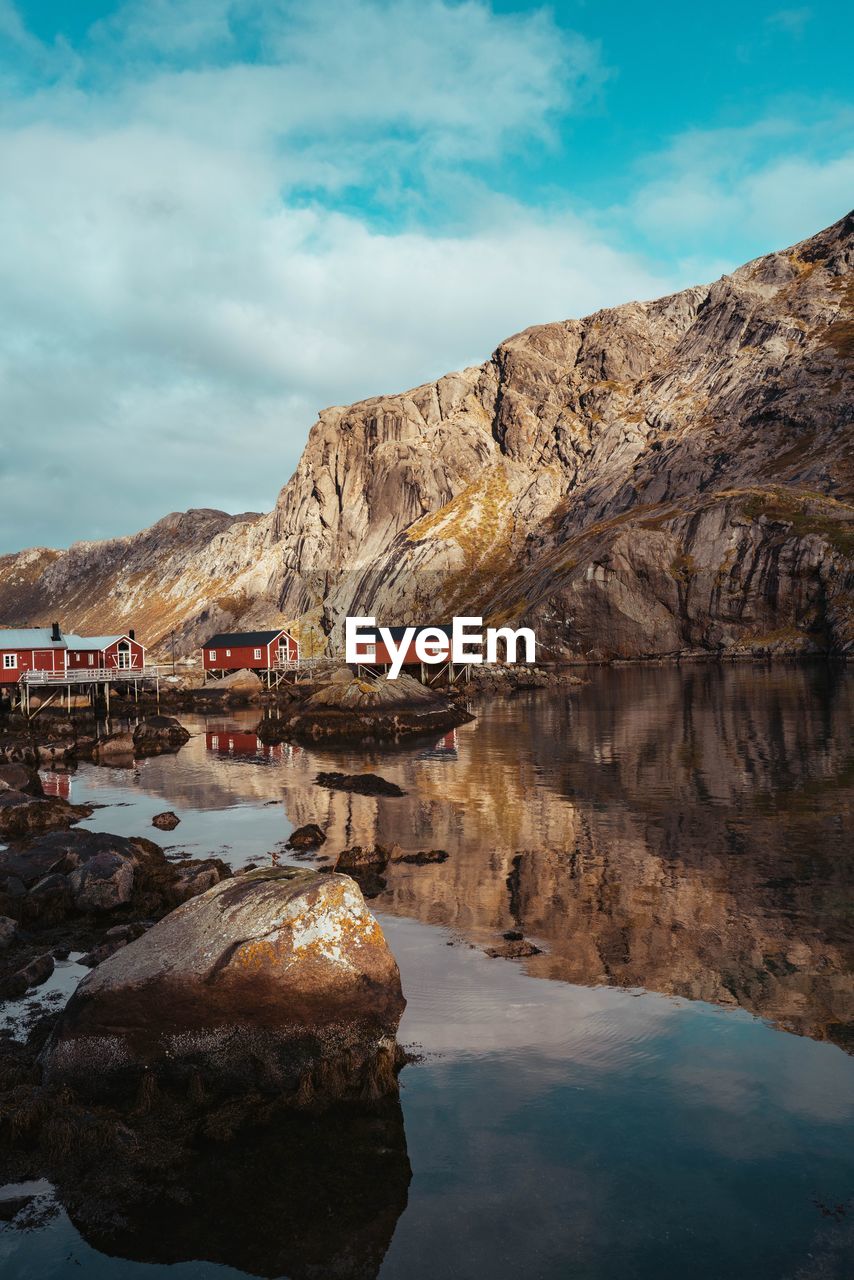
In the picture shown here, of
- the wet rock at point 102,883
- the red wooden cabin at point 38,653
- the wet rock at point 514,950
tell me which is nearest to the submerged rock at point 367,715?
the red wooden cabin at point 38,653

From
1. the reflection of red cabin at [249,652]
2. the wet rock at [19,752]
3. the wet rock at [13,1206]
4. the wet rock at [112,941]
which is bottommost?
the wet rock at [19,752]

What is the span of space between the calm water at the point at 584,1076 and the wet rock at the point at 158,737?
2755cm

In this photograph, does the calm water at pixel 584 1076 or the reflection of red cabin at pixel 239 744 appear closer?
the calm water at pixel 584 1076

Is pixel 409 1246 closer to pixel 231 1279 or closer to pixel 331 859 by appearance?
pixel 231 1279

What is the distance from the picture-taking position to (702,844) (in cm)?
2727

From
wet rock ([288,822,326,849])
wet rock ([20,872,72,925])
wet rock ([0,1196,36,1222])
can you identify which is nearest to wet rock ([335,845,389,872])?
wet rock ([288,822,326,849])

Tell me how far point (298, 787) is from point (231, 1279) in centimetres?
3313

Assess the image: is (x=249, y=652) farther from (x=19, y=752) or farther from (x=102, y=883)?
(x=102, y=883)

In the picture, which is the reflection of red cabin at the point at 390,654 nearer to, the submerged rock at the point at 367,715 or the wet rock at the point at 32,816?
the submerged rock at the point at 367,715

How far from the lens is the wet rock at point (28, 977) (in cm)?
1628

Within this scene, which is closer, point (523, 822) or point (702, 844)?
point (702, 844)

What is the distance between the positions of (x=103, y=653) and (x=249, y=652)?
21116 millimetres

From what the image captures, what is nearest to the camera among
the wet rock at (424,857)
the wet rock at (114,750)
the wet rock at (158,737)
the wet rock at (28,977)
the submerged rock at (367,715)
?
the wet rock at (28,977)

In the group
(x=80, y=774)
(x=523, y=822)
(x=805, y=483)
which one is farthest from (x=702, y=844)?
(x=805, y=483)
